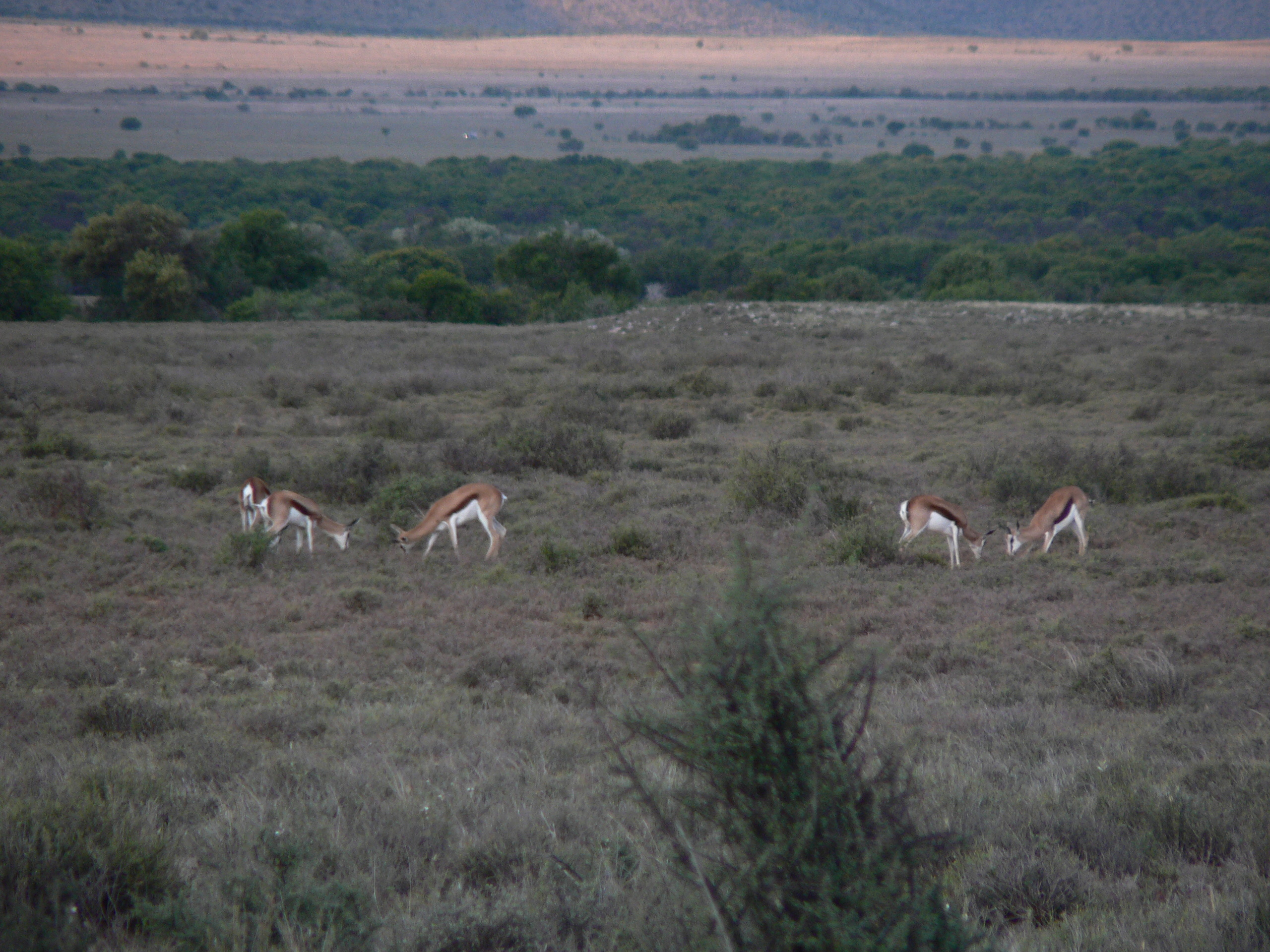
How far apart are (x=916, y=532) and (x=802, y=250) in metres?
46.9

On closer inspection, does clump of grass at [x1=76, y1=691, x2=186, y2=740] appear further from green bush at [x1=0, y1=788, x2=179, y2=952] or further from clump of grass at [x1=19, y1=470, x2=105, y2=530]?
clump of grass at [x1=19, y1=470, x2=105, y2=530]

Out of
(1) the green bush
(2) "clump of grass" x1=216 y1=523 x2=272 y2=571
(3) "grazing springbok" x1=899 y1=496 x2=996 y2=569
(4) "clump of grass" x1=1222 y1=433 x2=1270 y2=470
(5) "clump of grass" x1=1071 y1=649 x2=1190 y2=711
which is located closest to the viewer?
(1) the green bush

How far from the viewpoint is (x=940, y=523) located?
30.5 ft

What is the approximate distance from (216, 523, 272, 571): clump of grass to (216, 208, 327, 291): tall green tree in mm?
34446

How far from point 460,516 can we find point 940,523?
5208mm

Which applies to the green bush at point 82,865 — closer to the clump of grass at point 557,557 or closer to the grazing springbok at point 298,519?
the clump of grass at point 557,557

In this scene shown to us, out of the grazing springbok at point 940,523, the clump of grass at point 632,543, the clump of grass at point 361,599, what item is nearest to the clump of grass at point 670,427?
the clump of grass at point 632,543

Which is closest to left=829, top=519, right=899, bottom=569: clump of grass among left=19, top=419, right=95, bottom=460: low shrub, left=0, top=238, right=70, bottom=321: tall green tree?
left=19, top=419, right=95, bottom=460: low shrub

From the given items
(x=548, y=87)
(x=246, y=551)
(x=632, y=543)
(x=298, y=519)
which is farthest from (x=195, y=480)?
(x=548, y=87)

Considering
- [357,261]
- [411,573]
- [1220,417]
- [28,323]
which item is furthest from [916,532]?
[357,261]

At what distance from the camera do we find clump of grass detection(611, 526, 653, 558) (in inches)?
375

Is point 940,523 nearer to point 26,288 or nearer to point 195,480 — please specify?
point 195,480

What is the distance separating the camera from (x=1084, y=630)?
289 inches

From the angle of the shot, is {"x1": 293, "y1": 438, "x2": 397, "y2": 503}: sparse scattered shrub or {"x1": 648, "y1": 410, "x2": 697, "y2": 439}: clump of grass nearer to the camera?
{"x1": 293, "y1": 438, "x2": 397, "y2": 503}: sparse scattered shrub
